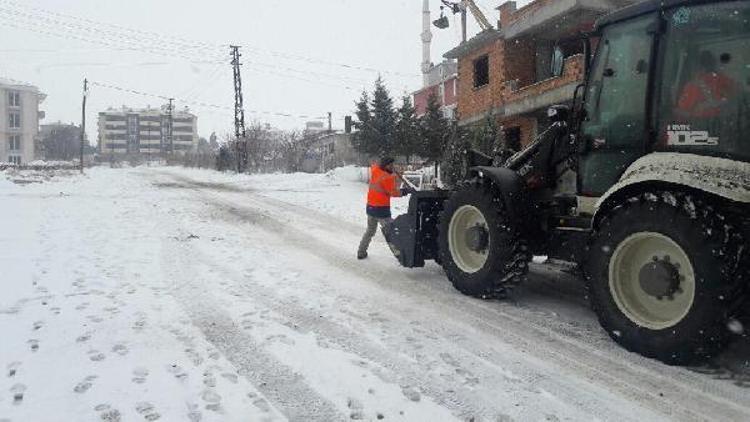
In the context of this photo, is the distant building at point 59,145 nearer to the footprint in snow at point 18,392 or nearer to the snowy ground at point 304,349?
the snowy ground at point 304,349

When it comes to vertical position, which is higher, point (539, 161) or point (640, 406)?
point (539, 161)

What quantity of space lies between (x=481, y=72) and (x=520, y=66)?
2298 mm

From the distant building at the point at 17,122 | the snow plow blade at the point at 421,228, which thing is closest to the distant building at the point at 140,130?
the distant building at the point at 17,122

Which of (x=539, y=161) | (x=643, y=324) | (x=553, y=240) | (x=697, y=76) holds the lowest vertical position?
(x=643, y=324)

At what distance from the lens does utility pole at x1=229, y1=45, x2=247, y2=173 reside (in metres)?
37.0

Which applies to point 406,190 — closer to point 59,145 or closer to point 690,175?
point 690,175

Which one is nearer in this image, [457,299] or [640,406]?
[640,406]

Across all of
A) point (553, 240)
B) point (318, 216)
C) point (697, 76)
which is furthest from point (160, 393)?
point (318, 216)

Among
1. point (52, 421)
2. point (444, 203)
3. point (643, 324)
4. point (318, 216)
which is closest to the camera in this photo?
point (52, 421)

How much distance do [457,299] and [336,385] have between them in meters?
2.39

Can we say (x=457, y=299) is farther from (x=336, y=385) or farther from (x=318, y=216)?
(x=318, y=216)

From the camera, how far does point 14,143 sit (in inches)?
3295

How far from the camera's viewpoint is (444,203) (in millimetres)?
6391

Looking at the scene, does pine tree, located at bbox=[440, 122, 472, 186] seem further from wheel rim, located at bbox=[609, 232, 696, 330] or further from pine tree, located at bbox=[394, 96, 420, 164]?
wheel rim, located at bbox=[609, 232, 696, 330]
